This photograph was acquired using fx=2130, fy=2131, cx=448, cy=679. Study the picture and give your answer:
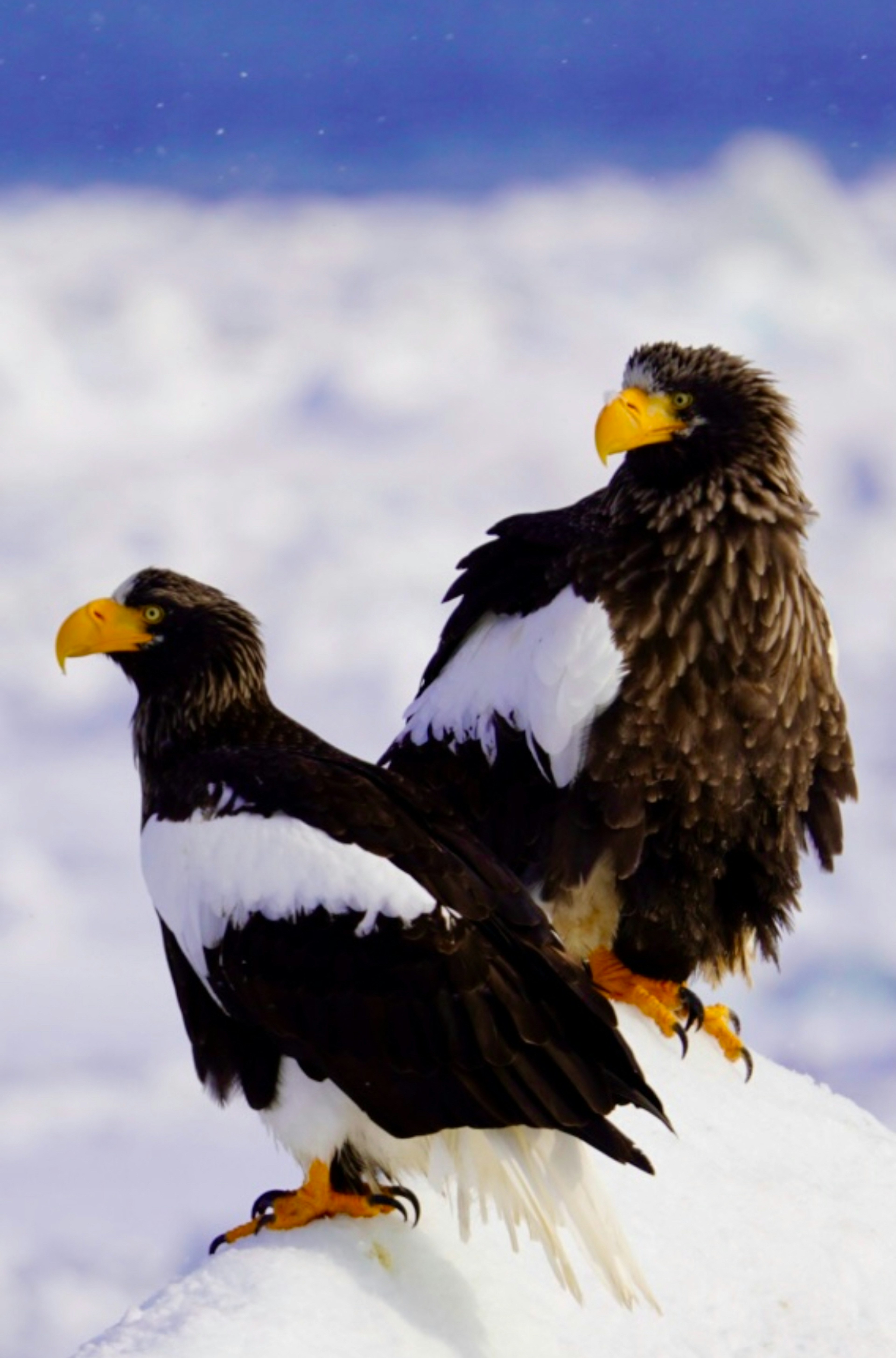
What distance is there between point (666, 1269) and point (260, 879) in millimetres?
1441

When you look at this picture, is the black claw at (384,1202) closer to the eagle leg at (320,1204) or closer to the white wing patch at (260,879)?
the eagle leg at (320,1204)

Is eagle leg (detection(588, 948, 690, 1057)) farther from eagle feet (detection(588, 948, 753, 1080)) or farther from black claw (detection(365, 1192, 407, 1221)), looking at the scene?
black claw (detection(365, 1192, 407, 1221))

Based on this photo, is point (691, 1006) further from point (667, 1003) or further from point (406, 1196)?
point (406, 1196)

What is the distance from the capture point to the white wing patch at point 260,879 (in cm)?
453

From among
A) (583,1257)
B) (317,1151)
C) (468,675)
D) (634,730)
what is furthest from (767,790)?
(317,1151)

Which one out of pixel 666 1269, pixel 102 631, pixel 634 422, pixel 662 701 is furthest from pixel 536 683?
pixel 666 1269

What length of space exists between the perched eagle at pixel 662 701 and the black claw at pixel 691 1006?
1 centimetres

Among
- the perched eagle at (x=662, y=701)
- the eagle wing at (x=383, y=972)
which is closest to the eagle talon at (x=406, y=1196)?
the eagle wing at (x=383, y=972)

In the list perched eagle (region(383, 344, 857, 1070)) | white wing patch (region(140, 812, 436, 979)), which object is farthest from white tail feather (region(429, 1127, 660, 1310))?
perched eagle (region(383, 344, 857, 1070))

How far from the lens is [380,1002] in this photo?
4445 millimetres

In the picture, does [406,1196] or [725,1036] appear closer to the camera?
[406,1196]

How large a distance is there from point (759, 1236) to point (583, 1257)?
0.61 meters

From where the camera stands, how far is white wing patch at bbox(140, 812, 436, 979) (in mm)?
4527

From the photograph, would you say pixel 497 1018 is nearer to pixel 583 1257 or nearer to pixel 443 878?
pixel 443 878
